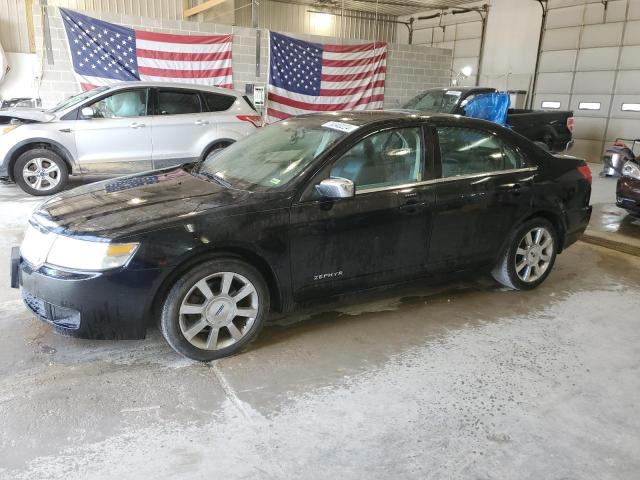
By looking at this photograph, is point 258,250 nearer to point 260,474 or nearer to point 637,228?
point 260,474

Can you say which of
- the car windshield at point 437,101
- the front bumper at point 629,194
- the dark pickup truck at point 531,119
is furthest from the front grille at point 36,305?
the dark pickup truck at point 531,119

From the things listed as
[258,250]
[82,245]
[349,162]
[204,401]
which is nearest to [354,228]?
[349,162]

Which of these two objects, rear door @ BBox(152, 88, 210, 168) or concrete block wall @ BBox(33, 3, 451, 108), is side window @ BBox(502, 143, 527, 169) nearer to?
rear door @ BBox(152, 88, 210, 168)

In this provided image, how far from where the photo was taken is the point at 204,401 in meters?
2.74

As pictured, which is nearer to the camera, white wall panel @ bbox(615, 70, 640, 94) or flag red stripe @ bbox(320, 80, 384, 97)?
flag red stripe @ bbox(320, 80, 384, 97)

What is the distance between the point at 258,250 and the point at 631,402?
7.55ft

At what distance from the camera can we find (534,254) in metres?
4.40

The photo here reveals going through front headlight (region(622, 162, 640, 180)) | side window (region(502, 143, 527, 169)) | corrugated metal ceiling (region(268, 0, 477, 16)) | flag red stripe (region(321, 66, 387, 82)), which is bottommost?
front headlight (region(622, 162, 640, 180))

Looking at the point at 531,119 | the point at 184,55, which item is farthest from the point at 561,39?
the point at 184,55

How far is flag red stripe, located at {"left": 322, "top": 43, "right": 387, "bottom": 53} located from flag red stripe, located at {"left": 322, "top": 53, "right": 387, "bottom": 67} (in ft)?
0.73

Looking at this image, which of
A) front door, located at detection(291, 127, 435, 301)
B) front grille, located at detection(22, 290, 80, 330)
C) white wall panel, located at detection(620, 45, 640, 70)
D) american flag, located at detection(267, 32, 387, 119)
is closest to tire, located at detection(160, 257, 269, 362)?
front door, located at detection(291, 127, 435, 301)

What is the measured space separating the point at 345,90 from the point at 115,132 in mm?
6572

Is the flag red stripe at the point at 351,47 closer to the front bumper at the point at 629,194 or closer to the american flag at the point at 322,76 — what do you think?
the american flag at the point at 322,76

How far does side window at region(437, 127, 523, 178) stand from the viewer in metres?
3.80
